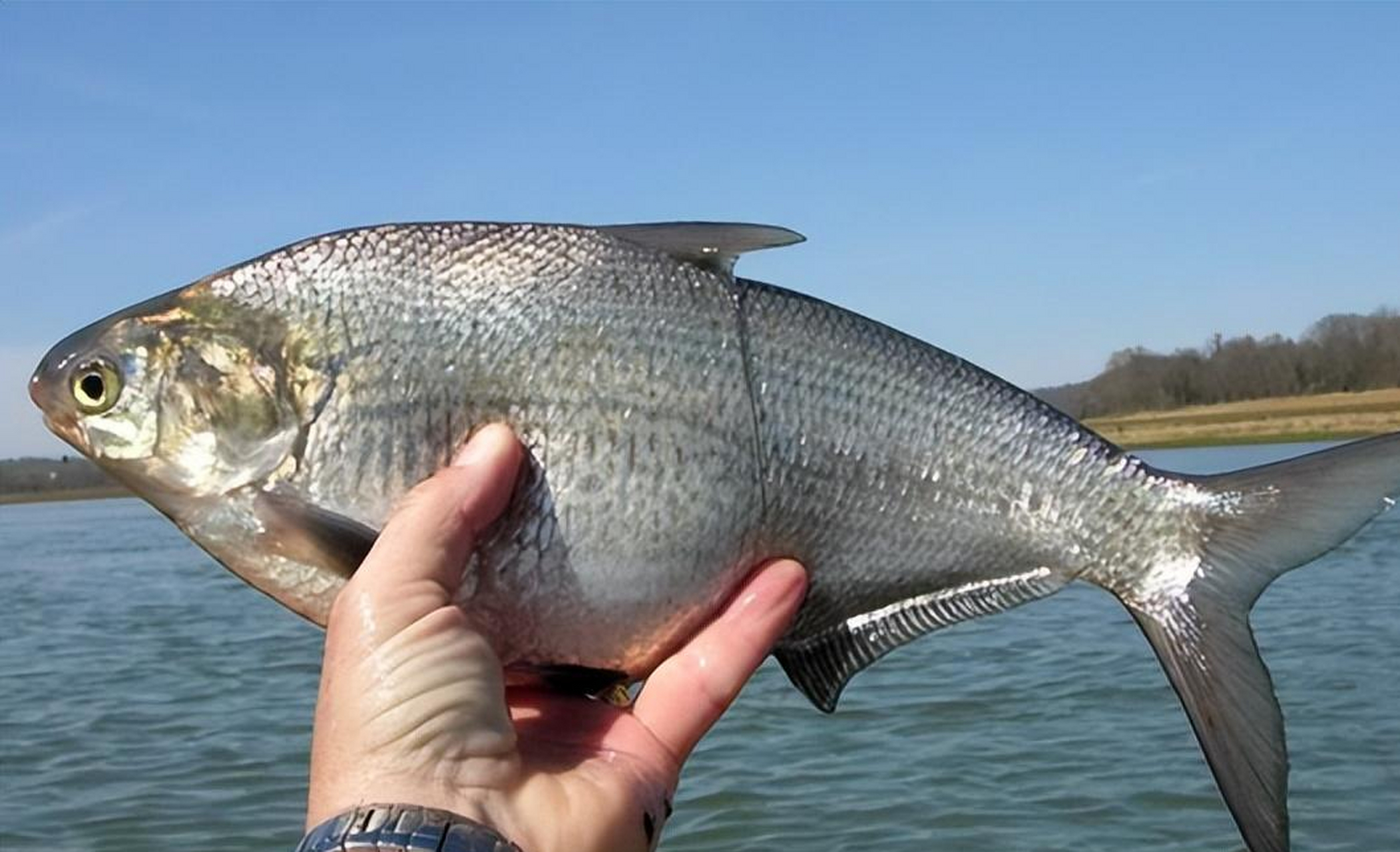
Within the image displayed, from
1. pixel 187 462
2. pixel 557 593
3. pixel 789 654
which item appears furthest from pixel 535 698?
pixel 187 462

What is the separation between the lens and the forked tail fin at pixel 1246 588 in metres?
3.17

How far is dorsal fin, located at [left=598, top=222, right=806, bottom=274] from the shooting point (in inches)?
135

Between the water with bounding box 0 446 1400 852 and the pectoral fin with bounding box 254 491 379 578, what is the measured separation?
798cm

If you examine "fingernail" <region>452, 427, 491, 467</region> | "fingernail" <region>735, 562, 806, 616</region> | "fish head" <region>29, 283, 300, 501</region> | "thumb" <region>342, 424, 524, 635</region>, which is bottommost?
"fingernail" <region>735, 562, 806, 616</region>

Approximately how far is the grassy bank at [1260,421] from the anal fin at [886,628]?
66.6 metres

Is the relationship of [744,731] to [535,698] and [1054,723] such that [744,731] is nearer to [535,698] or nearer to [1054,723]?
[1054,723]

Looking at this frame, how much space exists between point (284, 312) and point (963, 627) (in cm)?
1853

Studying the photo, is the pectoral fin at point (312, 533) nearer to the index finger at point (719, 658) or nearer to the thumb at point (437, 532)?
the thumb at point (437, 532)

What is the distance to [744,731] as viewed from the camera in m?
14.1

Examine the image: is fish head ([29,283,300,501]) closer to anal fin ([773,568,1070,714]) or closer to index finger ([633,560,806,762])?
index finger ([633,560,806,762])

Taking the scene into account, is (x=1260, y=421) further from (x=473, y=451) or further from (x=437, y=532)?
(x=437, y=532)

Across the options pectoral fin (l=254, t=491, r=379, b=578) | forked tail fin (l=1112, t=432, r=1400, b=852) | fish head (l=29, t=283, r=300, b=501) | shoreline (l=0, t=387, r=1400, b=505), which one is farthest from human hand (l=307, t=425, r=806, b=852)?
shoreline (l=0, t=387, r=1400, b=505)

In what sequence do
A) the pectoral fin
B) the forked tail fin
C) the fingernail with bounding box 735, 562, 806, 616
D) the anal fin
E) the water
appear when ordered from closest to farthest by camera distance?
the pectoral fin → the forked tail fin → the fingernail with bounding box 735, 562, 806, 616 → the anal fin → the water

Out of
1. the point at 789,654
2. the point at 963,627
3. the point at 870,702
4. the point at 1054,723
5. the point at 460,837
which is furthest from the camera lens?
the point at 963,627
